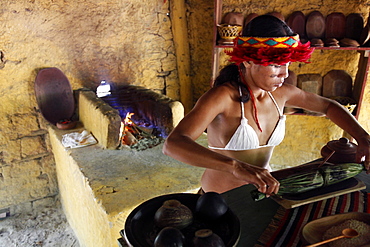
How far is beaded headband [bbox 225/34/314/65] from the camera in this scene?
1.50 meters

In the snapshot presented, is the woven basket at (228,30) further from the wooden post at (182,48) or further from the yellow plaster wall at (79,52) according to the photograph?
the wooden post at (182,48)

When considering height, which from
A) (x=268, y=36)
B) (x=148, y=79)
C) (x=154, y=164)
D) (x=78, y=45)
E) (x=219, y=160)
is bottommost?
(x=154, y=164)

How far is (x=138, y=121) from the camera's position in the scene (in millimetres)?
3908

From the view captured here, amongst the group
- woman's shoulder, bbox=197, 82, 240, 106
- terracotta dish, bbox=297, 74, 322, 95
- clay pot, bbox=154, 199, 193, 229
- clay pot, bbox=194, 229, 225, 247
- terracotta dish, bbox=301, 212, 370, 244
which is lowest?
terracotta dish, bbox=297, 74, 322, 95

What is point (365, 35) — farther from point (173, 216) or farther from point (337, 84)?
point (173, 216)

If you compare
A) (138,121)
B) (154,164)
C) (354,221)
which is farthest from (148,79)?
(354,221)

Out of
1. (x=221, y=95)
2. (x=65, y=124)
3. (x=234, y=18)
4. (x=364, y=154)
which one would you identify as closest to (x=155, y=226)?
(x=221, y=95)

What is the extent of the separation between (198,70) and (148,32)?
946mm

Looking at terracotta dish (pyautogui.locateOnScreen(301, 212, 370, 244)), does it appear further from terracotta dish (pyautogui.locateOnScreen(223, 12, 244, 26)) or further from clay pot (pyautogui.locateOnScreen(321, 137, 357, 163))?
terracotta dish (pyautogui.locateOnScreen(223, 12, 244, 26))

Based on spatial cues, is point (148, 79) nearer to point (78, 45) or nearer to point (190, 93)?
point (190, 93)

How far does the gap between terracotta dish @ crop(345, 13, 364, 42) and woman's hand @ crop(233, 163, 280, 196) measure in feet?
9.57

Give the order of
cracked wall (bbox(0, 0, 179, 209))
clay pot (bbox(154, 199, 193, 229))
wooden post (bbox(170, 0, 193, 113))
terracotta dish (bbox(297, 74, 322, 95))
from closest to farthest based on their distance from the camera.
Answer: clay pot (bbox(154, 199, 193, 229)) < cracked wall (bbox(0, 0, 179, 209)) < terracotta dish (bbox(297, 74, 322, 95)) < wooden post (bbox(170, 0, 193, 113))

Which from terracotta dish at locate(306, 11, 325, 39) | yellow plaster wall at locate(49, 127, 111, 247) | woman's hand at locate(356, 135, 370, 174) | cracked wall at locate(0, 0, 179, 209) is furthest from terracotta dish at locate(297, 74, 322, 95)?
yellow plaster wall at locate(49, 127, 111, 247)

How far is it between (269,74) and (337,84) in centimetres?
253
